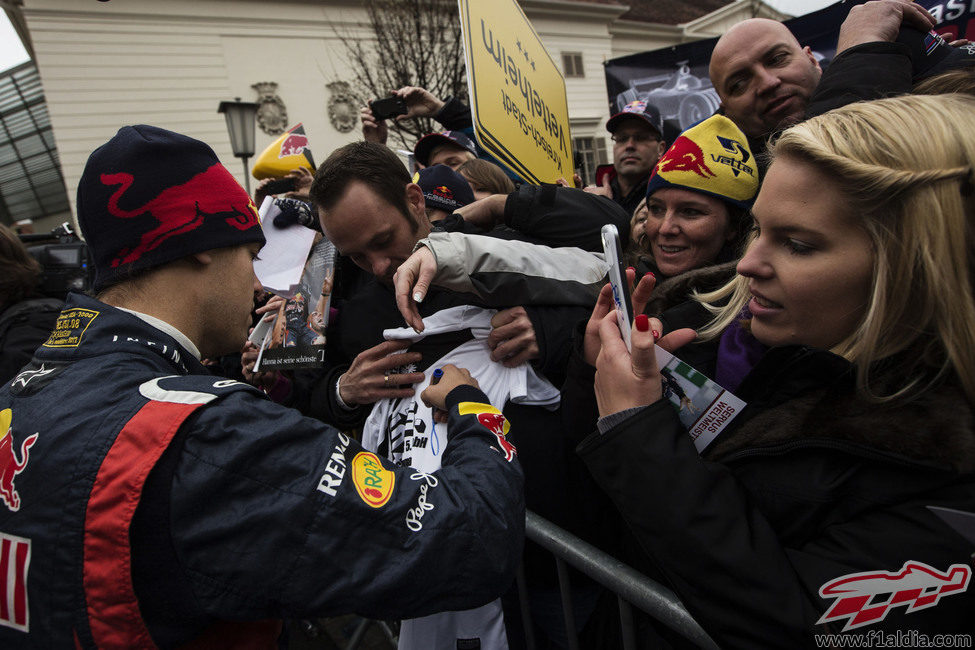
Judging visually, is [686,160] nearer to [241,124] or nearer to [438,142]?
[438,142]

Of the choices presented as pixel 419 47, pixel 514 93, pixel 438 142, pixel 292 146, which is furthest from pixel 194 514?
pixel 419 47

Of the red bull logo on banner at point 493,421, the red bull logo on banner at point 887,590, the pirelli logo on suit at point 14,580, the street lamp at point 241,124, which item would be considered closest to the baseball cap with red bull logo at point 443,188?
the red bull logo on banner at point 493,421

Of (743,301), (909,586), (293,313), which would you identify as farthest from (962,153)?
(293,313)

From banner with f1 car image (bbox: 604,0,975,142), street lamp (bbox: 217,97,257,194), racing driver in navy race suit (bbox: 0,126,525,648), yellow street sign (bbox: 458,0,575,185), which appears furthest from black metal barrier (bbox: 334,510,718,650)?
street lamp (bbox: 217,97,257,194)

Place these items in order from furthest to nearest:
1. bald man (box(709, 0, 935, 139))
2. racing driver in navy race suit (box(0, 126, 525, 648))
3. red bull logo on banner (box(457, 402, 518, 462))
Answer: bald man (box(709, 0, 935, 139)) < red bull logo on banner (box(457, 402, 518, 462)) < racing driver in navy race suit (box(0, 126, 525, 648))

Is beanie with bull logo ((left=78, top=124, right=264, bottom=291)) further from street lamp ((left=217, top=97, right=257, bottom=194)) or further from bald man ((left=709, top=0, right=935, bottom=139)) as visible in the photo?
street lamp ((left=217, top=97, right=257, bottom=194))

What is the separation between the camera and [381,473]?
108cm

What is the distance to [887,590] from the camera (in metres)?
0.81

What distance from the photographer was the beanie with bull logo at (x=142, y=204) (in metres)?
1.26

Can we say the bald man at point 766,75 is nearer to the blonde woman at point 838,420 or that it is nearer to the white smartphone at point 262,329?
the blonde woman at point 838,420

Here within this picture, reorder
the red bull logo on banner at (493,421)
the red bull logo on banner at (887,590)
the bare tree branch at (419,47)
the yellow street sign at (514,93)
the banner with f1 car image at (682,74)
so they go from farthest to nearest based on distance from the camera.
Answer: the bare tree branch at (419,47) → the banner with f1 car image at (682,74) → the yellow street sign at (514,93) → the red bull logo on banner at (493,421) → the red bull logo on banner at (887,590)

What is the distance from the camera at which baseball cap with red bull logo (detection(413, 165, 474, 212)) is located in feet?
8.22

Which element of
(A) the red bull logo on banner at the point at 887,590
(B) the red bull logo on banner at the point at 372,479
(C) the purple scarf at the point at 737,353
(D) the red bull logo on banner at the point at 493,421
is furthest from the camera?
(D) the red bull logo on banner at the point at 493,421

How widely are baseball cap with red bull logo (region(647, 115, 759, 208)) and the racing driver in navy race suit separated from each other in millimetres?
1174
